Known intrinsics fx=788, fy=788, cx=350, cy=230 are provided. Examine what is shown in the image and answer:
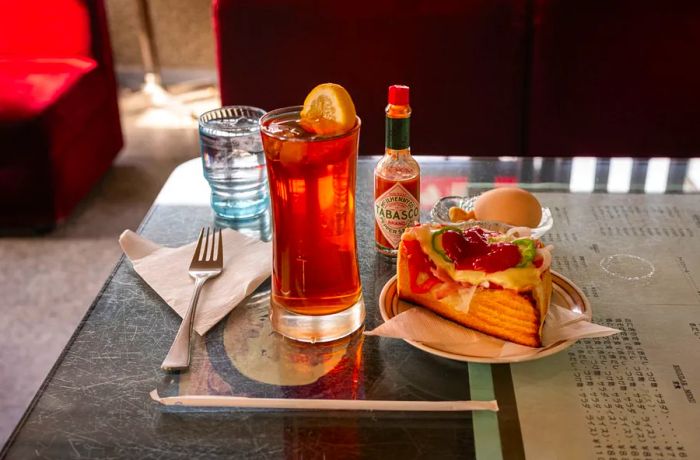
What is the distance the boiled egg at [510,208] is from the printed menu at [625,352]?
5 centimetres

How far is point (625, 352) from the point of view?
2.74ft

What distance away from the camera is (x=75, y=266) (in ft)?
7.11

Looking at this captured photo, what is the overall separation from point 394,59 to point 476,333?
1117 mm

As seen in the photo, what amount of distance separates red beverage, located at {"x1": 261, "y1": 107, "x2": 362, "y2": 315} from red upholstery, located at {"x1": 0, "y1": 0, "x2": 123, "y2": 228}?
160 centimetres

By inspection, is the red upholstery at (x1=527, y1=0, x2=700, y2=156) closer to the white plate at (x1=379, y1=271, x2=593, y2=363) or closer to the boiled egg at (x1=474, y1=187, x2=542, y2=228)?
the boiled egg at (x1=474, y1=187, x2=542, y2=228)

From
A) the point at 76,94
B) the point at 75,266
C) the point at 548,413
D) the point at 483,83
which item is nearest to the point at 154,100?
the point at 76,94

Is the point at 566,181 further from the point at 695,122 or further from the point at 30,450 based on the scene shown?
the point at 30,450

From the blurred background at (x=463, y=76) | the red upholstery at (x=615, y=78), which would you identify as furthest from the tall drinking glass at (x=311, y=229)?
the red upholstery at (x=615, y=78)

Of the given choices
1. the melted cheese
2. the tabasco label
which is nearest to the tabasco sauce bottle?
the tabasco label

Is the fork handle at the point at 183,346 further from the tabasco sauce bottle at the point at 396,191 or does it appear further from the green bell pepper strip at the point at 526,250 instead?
the green bell pepper strip at the point at 526,250

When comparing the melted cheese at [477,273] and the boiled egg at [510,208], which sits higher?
the melted cheese at [477,273]

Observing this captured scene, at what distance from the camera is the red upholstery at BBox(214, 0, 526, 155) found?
180cm

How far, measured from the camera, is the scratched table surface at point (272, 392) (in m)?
0.72

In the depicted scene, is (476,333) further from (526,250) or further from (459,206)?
(459,206)
